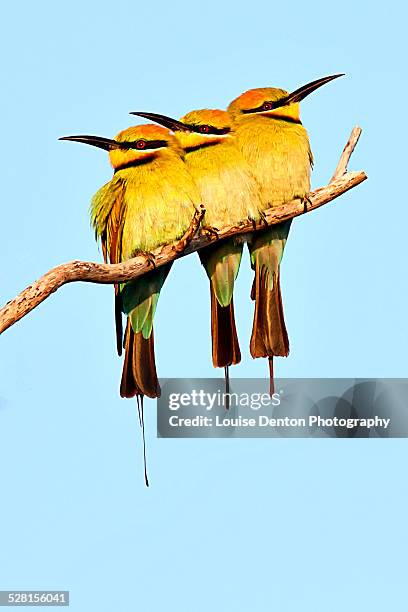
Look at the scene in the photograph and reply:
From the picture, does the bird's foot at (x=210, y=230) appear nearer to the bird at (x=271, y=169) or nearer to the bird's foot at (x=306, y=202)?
the bird at (x=271, y=169)

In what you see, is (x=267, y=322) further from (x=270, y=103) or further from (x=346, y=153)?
(x=270, y=103)

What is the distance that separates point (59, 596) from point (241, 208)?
1.63 meters

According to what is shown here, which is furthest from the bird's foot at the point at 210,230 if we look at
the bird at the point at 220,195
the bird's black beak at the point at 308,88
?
the bird's black beak at the point at 308,88

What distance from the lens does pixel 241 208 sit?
16.9ft

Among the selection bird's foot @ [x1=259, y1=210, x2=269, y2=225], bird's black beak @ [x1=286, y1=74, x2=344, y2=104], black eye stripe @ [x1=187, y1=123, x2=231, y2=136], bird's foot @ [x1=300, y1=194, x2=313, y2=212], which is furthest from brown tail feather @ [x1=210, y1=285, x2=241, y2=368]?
bird's black beak @ [x1=286, y1=74, x2=344, y2=104]

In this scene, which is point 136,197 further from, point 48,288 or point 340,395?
point 340,395

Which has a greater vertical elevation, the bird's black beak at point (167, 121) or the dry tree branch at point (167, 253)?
the bird's black beak at point (167, 121)

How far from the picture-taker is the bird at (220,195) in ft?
16.8

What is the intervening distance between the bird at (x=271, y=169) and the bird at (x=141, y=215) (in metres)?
0.30

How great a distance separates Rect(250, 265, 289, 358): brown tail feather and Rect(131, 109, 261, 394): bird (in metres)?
0.09

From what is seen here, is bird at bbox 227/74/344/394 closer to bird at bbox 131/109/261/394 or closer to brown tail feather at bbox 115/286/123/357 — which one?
bird at bbox 131/109/261/394

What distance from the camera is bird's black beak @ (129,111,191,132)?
5.14 meters

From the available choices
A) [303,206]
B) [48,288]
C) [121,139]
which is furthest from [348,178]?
[48,288]

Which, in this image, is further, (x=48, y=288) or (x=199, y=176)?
(x=199, y=176)
